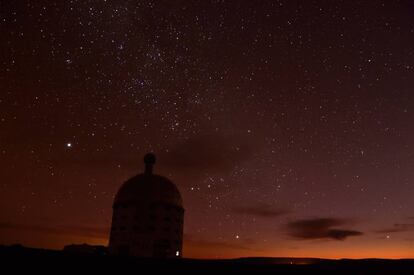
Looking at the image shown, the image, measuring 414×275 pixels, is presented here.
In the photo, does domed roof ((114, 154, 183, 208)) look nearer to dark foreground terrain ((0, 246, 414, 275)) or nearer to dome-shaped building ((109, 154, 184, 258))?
dome-shaped building ((109, 154, 184, 258))

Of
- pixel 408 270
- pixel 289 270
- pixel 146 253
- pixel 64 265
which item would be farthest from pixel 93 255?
pixel 146 253

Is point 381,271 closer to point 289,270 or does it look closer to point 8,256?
point 289,270

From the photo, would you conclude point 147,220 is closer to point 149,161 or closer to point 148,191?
point 148,191

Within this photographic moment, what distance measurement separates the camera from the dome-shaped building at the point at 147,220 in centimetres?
3781

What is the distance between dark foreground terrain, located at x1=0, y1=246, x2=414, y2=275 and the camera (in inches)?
235

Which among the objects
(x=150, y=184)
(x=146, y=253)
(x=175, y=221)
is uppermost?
(x=150, y=184)

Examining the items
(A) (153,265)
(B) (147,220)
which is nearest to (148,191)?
(B) (147,220)

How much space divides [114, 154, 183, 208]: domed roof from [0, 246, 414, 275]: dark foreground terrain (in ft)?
108

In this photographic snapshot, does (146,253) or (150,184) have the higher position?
(150,184)

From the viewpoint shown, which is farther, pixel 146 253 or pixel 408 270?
pixel 146 253

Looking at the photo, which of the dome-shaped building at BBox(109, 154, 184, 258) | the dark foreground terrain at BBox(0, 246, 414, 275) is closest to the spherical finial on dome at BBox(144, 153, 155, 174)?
the dome-shaped building at BBox(109, 154, 184, 258)

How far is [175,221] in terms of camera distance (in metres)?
39.7

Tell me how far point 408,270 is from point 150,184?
34.8 meters

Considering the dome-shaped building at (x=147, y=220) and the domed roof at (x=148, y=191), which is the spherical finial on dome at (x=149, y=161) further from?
the dome-shaped building at (x=147, y=220)
